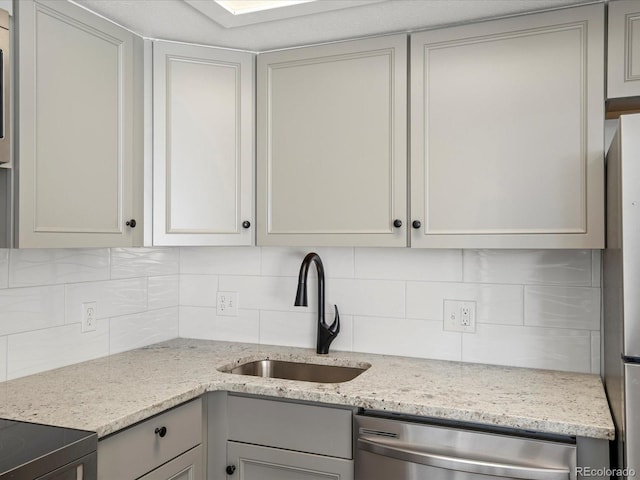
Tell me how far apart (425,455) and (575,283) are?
36.2 inches

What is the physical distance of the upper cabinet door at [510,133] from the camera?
1.78m

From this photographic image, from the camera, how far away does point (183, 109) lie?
7.09 feet

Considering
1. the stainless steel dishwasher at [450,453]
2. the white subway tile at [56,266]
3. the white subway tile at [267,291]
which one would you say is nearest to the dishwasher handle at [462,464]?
the stainless steel dishwasher at [450,453]

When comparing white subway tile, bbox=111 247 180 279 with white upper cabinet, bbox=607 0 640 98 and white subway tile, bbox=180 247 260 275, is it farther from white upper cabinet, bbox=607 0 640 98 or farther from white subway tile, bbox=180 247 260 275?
white upper cabinet, bbox=607 0 640 98

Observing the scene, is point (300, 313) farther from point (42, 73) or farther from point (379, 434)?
point (42, 73)

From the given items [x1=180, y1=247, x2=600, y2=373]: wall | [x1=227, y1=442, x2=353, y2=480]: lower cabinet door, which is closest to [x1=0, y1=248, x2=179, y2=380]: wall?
[x1=180, y1=247, x2=600, y2=373]: wall

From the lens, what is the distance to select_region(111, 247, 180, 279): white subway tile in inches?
91.7

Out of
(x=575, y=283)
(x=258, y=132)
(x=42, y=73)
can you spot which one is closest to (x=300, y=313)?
(x=258, y=132)

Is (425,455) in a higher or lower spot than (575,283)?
lower

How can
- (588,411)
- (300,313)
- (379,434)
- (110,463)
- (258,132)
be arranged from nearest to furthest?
(110,463) → (588,411) → (379,434) → (258,132) → (300,313)

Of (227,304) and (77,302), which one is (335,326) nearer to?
(227,304)

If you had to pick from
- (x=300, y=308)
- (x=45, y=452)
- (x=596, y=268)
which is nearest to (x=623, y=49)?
(x=596, y=268)

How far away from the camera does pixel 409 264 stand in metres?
2.30

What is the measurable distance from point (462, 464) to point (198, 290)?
156cm
